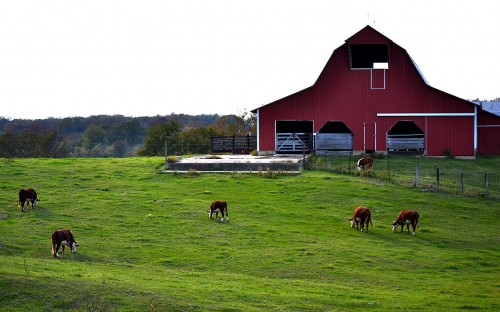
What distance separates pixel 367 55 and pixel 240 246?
2954 centimetres

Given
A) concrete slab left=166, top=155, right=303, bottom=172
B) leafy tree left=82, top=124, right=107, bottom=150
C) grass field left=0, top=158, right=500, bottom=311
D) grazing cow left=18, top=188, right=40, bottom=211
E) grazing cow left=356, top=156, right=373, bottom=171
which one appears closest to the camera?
grass field left=0, top=158, right=500, bottom=311

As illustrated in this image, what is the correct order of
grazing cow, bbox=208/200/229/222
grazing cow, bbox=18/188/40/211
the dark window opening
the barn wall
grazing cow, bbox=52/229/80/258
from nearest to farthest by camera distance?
grazing cow, bbox=52/229/80/258, grazing cow, bbox=208/200/229/222, grazing cow, bbox=18/188/40/211, the barn wall, the dark window opening

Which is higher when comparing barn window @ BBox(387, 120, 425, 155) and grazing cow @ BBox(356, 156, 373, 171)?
barn window @ BBox(387, 120, 425, 155)

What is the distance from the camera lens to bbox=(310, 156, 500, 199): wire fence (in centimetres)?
3606

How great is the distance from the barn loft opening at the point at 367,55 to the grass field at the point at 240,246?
12.9m

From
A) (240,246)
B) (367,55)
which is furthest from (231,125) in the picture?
(240,246)

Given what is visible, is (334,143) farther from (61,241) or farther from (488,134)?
(61,241)

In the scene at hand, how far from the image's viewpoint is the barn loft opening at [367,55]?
50.2 metres

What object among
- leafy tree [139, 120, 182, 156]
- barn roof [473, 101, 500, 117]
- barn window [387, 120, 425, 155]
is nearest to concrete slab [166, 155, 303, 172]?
barn window [387, 120, 425, 155]

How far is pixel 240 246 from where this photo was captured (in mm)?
24703

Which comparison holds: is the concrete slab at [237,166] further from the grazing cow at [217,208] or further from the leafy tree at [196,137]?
the leafy tree at [196,137]

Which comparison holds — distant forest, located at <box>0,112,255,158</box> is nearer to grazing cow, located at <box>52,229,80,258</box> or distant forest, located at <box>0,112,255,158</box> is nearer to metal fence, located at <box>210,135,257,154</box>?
metal fence, located at <box>210,135,257,154</box>

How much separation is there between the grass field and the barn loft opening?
1293cm

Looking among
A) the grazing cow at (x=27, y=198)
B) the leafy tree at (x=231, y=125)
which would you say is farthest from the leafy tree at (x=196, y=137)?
the grazing cow at (x=27, y=198)
